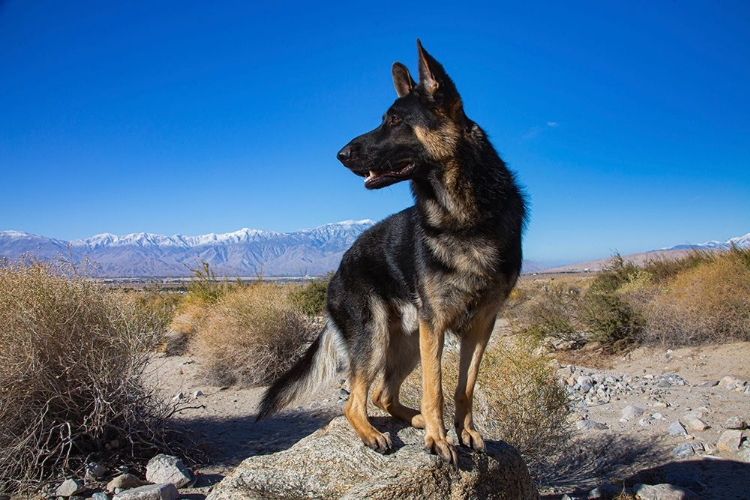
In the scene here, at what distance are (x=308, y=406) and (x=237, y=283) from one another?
698 cm

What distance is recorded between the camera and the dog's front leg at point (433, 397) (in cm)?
337

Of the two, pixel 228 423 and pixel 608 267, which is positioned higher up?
pixel 608 267

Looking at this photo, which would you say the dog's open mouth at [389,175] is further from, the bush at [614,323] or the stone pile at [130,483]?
the bush at [614,323]

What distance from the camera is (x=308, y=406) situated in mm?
9461

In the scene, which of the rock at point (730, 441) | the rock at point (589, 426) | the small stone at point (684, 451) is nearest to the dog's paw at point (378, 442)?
the small stone at point (684, 451)

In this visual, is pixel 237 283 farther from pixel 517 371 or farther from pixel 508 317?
pixel 517 371

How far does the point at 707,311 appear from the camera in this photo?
11.9 metres

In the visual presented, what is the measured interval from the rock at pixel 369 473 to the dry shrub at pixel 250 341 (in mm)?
7350

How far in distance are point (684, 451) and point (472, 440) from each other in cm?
426

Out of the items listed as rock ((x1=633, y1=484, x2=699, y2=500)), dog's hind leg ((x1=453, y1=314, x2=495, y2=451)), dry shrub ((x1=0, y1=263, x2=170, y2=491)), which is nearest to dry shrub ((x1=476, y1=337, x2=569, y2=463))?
rock ((x1=633, y1=484, x2=699, y2=500))

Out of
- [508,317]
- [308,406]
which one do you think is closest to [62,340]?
[308,406]

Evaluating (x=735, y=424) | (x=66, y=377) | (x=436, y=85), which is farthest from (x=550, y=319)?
(x=436, y=85)

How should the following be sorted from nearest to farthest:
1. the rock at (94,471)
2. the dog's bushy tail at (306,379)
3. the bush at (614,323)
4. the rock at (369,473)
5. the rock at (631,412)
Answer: the rock at (369,473) → the dog's bushy tail at (306,379) → the rock at (94,471) → the rock at (631,412) → the bush at (614,323)

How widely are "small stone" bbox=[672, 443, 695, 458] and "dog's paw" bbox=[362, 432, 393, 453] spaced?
4569 mm
